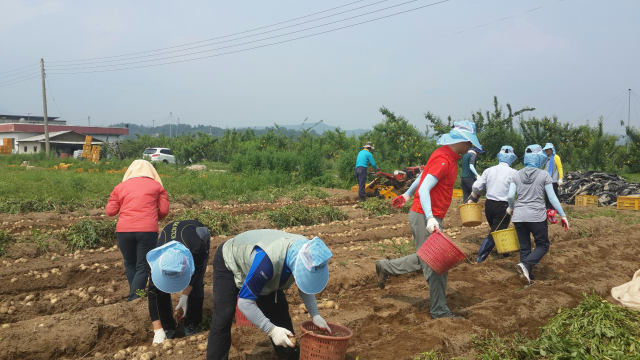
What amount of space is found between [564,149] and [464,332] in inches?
730

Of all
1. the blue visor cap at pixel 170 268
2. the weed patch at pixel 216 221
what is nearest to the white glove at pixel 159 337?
the blue visor cap at pixel 170 268

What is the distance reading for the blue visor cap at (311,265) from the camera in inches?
108

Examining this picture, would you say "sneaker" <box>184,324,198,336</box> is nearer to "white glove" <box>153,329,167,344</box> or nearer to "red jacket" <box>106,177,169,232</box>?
"white glove" <box>153,329,167,344</box>

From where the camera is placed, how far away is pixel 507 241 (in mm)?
6266

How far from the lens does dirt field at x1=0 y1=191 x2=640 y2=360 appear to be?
13.1ft

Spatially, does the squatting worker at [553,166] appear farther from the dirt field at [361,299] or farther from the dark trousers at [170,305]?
the dark trousers at [170,305]

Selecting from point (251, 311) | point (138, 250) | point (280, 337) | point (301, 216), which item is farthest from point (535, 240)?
point (301, 216)

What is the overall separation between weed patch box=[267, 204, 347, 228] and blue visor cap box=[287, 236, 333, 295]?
698cm

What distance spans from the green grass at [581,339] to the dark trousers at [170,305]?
247 cm

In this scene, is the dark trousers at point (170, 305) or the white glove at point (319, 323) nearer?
the white glove at point (319, 323)

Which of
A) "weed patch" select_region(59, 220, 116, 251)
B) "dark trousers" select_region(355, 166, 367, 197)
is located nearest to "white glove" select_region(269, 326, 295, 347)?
"weed patch" select_region(59, 220, 116, 251)

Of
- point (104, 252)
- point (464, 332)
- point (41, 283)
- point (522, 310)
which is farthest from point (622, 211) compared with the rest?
point (41, 283)

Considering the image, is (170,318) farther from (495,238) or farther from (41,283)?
(495,238)

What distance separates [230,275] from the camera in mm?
3211
